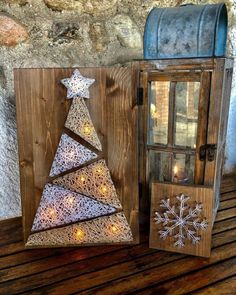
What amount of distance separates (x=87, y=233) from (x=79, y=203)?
0.33 ft

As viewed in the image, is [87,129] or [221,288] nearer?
[221,288]

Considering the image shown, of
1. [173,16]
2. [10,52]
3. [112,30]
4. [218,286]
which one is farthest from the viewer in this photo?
[112,30]

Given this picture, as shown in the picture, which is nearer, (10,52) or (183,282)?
(183,282)

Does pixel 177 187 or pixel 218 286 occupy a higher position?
pixel 177 187

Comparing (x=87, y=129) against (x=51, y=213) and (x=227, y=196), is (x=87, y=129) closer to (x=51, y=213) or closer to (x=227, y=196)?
(x=51, y=213)

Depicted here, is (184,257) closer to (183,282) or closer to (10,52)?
(183,282)

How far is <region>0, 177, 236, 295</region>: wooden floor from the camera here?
760mm

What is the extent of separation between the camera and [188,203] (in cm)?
90

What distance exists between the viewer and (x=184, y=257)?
2.91ft

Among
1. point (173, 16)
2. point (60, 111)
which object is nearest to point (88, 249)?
point (60, 111)

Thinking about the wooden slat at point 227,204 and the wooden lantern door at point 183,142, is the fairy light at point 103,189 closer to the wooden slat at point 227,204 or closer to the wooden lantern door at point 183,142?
the wooden lantern door at point 183,142

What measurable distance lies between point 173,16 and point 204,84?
0.22 m

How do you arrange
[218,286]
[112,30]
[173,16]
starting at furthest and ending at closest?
[112,30] → [173,16] → [218,286]

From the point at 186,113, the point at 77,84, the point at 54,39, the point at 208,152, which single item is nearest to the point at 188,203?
the point at 208,152
